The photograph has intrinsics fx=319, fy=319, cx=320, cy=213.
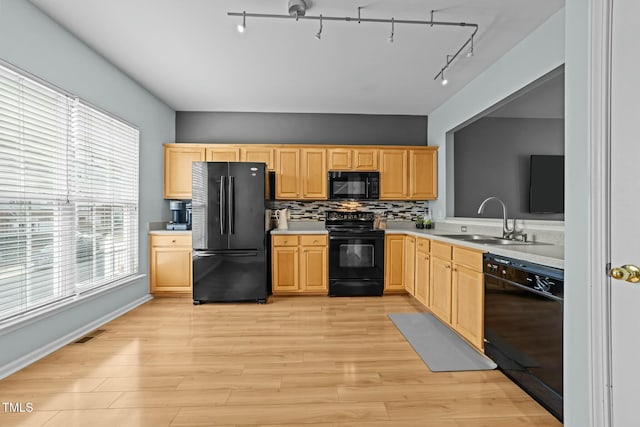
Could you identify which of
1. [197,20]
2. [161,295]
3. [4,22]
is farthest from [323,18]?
[161,295]

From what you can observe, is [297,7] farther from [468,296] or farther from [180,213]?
[180,213]

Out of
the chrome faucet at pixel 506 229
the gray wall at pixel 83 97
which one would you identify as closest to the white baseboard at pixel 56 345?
the gray wall at pixel 83 97

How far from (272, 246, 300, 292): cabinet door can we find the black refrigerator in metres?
0.26

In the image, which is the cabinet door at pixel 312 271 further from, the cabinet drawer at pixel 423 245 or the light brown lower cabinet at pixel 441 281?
the light brown lower cabinet at pixel 441 281

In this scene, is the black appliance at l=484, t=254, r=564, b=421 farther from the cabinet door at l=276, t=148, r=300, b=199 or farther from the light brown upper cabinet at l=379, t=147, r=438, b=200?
the cabinet door at l=276, t=148, r=300, b=199

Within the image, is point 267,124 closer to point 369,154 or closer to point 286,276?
point 369,154

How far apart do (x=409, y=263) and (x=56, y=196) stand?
3765 millimetres

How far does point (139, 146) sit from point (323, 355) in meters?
3.32

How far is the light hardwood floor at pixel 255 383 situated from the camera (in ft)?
5.91
